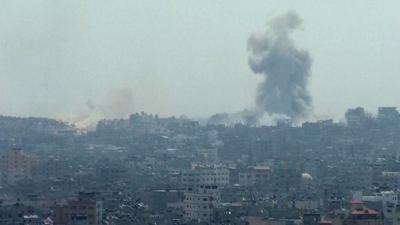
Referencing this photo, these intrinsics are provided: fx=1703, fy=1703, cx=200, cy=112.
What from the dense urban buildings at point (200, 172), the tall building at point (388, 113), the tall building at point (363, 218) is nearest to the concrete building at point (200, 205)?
the dense urban buildings at point (200, 172)

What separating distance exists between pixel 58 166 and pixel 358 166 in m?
16.6

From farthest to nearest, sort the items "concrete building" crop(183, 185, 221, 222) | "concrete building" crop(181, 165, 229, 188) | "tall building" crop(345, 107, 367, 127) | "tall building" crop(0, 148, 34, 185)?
"tall building" crop(345, 107, 367, 127), "tall building" crop(0, 148, 34, 185), "concrete building" crop(181, 165, 229, 188), "concrete building" crop(183, 185, 221, 222)

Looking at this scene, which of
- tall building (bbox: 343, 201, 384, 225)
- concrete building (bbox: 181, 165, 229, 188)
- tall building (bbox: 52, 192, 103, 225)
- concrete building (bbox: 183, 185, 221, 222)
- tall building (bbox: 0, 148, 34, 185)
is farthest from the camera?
tall building (bbox: 0, 148, 34, 185)

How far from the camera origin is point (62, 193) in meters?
71.9

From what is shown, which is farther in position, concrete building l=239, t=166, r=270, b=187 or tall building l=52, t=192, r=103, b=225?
concrete building l=239, t=166, r=270, b=187

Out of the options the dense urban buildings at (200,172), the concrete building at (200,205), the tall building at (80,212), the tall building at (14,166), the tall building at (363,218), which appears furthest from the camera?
the tall building at (14,166)

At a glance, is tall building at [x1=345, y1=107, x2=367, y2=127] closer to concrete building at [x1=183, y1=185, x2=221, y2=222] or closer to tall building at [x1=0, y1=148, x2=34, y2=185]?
tall building at [x1=0, y1=148, x2=34, y2=185]

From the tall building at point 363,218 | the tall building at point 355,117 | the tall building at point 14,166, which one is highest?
the tall building at point 355,117

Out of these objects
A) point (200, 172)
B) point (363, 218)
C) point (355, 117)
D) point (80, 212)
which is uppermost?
point (355, 117)

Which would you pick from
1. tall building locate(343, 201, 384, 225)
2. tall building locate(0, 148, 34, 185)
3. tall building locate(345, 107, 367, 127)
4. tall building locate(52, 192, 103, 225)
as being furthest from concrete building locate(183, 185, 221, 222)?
tall building locate(345, 107, 367, 127)

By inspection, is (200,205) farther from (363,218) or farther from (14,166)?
(14,166)

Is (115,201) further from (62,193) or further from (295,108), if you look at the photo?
(295,108)

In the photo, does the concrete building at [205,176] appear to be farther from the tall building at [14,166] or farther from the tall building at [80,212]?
the tall building at [80,212]

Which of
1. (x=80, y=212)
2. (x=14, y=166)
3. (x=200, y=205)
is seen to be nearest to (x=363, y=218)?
(x=80, y=212)
